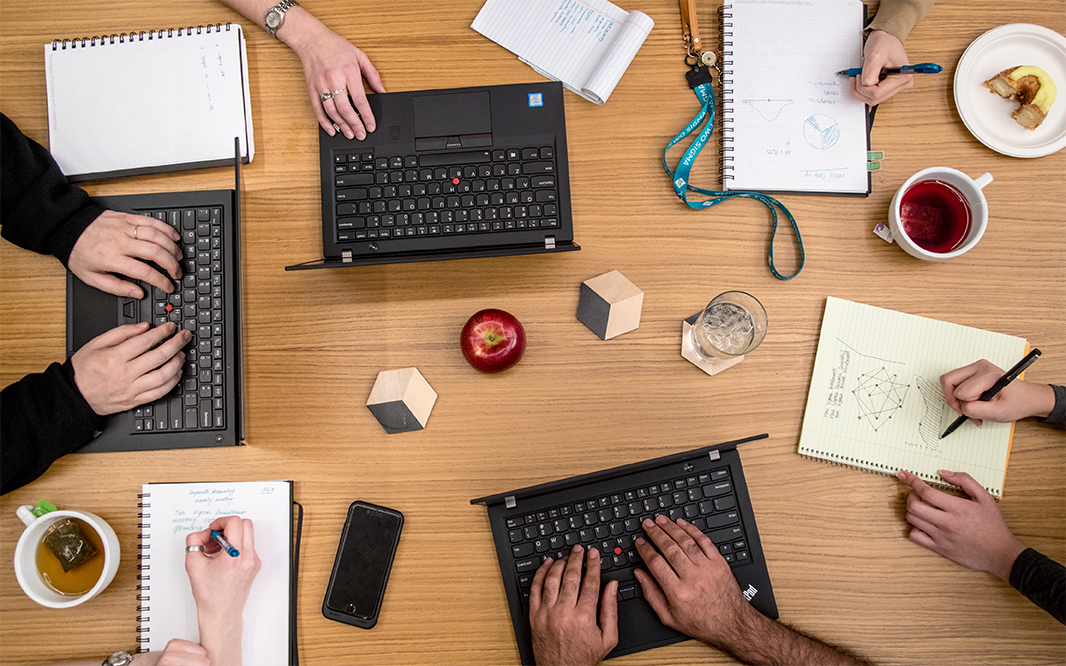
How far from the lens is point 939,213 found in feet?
3.37

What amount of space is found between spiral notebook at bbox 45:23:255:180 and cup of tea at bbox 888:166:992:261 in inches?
41.4

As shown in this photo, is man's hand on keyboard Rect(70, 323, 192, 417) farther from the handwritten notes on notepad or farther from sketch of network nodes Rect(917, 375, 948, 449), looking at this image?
sketch of network nodes Rect(917, 375, 948, 449)

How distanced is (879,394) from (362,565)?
0.85 meters

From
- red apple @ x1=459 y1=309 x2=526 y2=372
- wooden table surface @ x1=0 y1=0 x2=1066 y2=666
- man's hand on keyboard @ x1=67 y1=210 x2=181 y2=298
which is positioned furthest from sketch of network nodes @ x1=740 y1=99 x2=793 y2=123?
man's hand on keyboard @ x1=67 y1=210 x2=181 y2=298

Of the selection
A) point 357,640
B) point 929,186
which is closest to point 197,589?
point 357,640

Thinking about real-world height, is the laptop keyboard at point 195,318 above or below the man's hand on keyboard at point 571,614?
above

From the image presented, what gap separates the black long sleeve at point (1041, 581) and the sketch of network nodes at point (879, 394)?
269 mm

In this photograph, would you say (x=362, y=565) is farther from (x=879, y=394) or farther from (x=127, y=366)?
(x=879, y=394)

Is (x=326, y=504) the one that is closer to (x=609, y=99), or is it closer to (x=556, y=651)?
(x=556, y=651)

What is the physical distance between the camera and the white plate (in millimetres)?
1046

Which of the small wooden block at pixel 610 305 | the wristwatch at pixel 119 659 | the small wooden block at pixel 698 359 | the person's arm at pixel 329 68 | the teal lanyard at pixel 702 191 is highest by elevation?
the person's arm at pixel 329 68

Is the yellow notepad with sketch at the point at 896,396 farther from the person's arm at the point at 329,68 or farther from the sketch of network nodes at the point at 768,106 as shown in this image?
the person's arm at the point at 329,68

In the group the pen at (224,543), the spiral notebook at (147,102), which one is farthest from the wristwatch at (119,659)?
the spiral notebook at (147,102)

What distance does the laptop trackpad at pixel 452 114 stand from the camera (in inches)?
39.9
